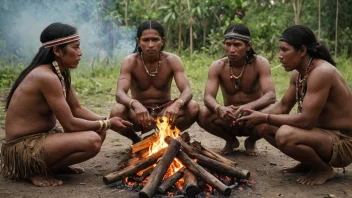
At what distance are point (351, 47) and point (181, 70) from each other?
10020 mm

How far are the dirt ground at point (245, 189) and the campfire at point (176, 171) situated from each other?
182 millimetres

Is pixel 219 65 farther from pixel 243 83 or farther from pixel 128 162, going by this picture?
pixel 128 162

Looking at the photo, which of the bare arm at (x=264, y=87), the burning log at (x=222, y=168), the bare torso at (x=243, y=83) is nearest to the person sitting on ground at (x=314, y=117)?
the burning log at (x=222, y=168)

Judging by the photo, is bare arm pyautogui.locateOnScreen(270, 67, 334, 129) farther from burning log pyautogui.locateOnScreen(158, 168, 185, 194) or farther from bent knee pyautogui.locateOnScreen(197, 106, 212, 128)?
bent knee pyautogui.locateOnScreen(197, 106, 212, 128)

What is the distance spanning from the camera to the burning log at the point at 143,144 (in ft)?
16.8

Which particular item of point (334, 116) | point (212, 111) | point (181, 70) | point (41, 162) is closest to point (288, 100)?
point (334, 116)

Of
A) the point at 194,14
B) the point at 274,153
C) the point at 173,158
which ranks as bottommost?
the point at 274,153

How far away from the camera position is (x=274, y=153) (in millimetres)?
6281

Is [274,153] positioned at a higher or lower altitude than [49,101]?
lower

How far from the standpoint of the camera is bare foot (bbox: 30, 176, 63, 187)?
478 centimetres

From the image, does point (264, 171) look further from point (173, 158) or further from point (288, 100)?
point (173, 158)

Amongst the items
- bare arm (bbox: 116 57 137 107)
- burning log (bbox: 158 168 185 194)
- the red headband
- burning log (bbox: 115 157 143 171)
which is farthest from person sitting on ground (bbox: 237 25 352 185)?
the red headband

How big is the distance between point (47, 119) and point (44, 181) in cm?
67

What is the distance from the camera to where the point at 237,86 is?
20.5 feet
